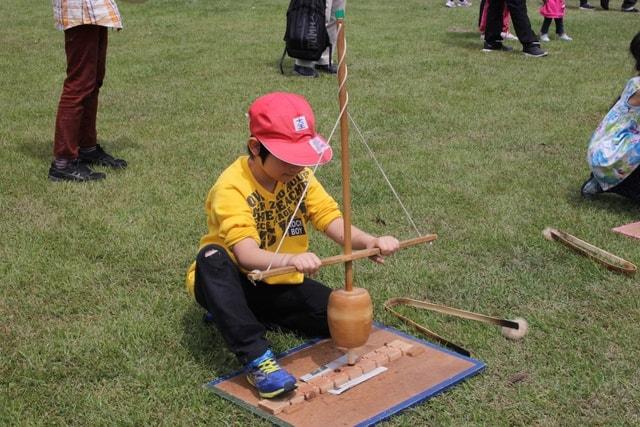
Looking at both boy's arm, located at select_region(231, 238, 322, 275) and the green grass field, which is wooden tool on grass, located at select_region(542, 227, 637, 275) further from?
boy's arm, located at select_region(231, 238, 322, 275)

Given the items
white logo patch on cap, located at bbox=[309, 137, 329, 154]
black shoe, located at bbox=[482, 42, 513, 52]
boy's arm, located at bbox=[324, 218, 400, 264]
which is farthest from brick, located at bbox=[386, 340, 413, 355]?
black shoe, located at bbox=[482, 42, 513, 52]

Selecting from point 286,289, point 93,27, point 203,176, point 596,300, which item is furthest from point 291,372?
point 93,27

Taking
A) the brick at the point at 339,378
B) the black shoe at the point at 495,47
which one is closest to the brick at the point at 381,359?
the brick at the point at 339,378

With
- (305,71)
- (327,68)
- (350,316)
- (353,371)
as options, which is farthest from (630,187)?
(327,68)


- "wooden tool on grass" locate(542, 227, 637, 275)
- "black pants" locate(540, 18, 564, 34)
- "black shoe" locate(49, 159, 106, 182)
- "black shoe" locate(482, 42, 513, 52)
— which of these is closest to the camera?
"wooden tool on grass" locate(542, 227, 637, 275)

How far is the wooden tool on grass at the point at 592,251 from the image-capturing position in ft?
12.5

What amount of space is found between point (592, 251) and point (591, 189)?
1041 mm

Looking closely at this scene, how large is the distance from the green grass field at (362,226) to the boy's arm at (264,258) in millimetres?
485

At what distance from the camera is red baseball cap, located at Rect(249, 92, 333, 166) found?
2775 millimetres

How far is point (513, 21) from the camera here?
10.2 meters

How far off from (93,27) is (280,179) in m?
2.66

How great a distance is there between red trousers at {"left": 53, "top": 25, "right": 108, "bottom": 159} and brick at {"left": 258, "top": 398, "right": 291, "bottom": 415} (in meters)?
3.10

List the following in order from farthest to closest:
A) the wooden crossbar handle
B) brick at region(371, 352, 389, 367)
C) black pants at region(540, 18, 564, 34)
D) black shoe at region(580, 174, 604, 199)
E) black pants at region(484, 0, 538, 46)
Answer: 1. black pants at region(540, 18, 564, 34)
2. black pants at region(484, 0, 538, 46)
3. black shoe at region(580, 174, 604, 199)
4. brick at region(371, 352, 389, 367)
5. the wooden crossbar handle

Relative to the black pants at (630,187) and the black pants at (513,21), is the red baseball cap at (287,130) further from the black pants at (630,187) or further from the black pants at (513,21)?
the black pants at (513,21)
